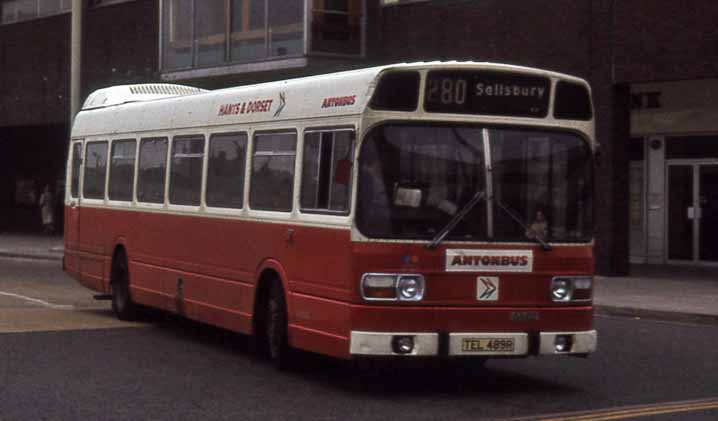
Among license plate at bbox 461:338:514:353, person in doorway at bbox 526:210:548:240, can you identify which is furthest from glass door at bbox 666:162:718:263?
license plate at bbox 461:338:514:353

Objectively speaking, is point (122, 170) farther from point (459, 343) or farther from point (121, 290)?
point (459, 343)

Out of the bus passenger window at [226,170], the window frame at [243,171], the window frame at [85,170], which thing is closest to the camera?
the window frame at [243,171]

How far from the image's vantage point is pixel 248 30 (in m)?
31.5

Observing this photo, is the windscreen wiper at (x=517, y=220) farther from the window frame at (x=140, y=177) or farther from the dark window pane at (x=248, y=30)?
the dark window pane at (x=248, y=30)

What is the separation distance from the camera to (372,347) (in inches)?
438

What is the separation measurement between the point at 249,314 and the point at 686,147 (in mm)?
17844

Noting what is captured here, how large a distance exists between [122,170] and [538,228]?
7172 mm

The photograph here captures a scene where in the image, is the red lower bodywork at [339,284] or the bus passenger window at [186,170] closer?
the red lower bodywork at [339,284]

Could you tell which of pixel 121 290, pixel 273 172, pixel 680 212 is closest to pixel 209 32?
pixel 680 212

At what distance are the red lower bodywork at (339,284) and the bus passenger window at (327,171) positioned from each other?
223 millimetres

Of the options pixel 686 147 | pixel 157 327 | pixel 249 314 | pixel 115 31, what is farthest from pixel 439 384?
pixel 115 31

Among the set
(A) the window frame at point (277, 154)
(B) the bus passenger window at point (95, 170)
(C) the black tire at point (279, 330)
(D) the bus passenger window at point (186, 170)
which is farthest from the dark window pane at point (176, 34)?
(C) the black tire at point (279, 330)

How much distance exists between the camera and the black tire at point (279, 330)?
12.7 meters

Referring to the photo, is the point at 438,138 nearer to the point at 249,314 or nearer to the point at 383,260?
the point at 383,260
